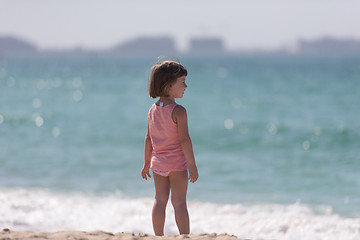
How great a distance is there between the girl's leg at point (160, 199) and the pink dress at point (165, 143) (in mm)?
95

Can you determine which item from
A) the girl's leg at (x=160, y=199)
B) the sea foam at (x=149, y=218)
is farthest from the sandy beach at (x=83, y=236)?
the sea foam at (x=149, y=218)

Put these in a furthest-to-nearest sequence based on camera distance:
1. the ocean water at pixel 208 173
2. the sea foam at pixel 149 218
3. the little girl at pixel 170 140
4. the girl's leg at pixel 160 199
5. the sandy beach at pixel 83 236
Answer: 1. the ocean water at pixel 208 173
2. the sea foam at pixel 149 218
3. the girl's leg at pixel 160 199
4. the little girl at pixel 170 140
5. the sandy beach at pixel 83 236

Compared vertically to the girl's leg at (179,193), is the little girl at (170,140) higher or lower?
higher

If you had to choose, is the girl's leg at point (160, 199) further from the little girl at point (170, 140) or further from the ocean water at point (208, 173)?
the ocean water at point (208, 173)

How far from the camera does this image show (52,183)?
26.1 feet

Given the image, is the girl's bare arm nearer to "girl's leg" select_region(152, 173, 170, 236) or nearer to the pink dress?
the pink dress

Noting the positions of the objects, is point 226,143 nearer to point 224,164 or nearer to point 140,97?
point 224,164

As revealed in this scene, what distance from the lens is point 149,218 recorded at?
5980 millimetres

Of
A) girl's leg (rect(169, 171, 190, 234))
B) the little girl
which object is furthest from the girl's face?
girl's leg (rect(169, 171, 190, 234))

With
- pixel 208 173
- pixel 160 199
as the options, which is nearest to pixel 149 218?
pixel 160 199

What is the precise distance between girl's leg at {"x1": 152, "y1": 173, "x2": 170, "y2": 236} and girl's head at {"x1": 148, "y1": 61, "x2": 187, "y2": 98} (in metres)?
0.66

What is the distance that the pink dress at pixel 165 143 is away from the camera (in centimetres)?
378

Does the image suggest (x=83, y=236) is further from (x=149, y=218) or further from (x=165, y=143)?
(x=149, y=218)

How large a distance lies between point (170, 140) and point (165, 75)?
47 centimetres
